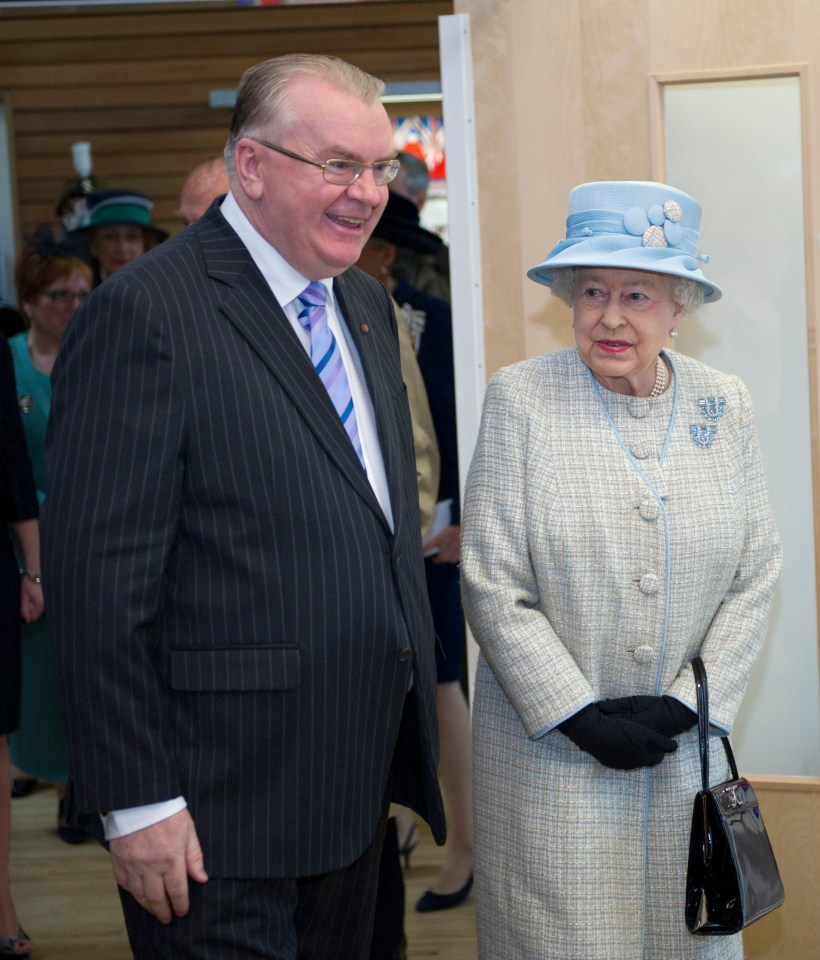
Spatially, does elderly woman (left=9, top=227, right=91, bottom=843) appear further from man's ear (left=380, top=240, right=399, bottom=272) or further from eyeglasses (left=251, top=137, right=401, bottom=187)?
eyeglasses (left=251, top=137, right=401, bottom=187)

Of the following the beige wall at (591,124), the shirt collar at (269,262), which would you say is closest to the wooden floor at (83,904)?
the beige wall at (591,124)

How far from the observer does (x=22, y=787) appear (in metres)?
4.84

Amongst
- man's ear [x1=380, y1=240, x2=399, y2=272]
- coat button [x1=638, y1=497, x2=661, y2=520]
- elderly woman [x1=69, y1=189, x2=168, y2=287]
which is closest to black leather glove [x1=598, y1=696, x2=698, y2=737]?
coat button [x1=638, y1=497, x2=661, y2=520]

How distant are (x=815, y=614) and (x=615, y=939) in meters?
1.15

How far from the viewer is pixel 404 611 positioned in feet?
6.01

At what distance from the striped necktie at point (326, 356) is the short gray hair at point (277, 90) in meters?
0.22

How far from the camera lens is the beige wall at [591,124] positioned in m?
2.83

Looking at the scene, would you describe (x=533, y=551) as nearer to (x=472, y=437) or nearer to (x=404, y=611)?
(x=404, y=611)

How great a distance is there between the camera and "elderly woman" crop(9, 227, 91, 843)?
156 inches

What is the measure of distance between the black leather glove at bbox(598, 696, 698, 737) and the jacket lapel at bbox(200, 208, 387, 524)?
60 centimetres

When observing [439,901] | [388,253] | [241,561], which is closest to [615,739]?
[241,561]

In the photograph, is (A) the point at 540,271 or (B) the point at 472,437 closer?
(A) the point at 540,271

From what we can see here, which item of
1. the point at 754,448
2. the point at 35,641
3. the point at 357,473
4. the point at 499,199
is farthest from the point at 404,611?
the point at 35,641

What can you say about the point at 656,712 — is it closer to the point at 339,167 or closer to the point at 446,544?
the point at 339,167
